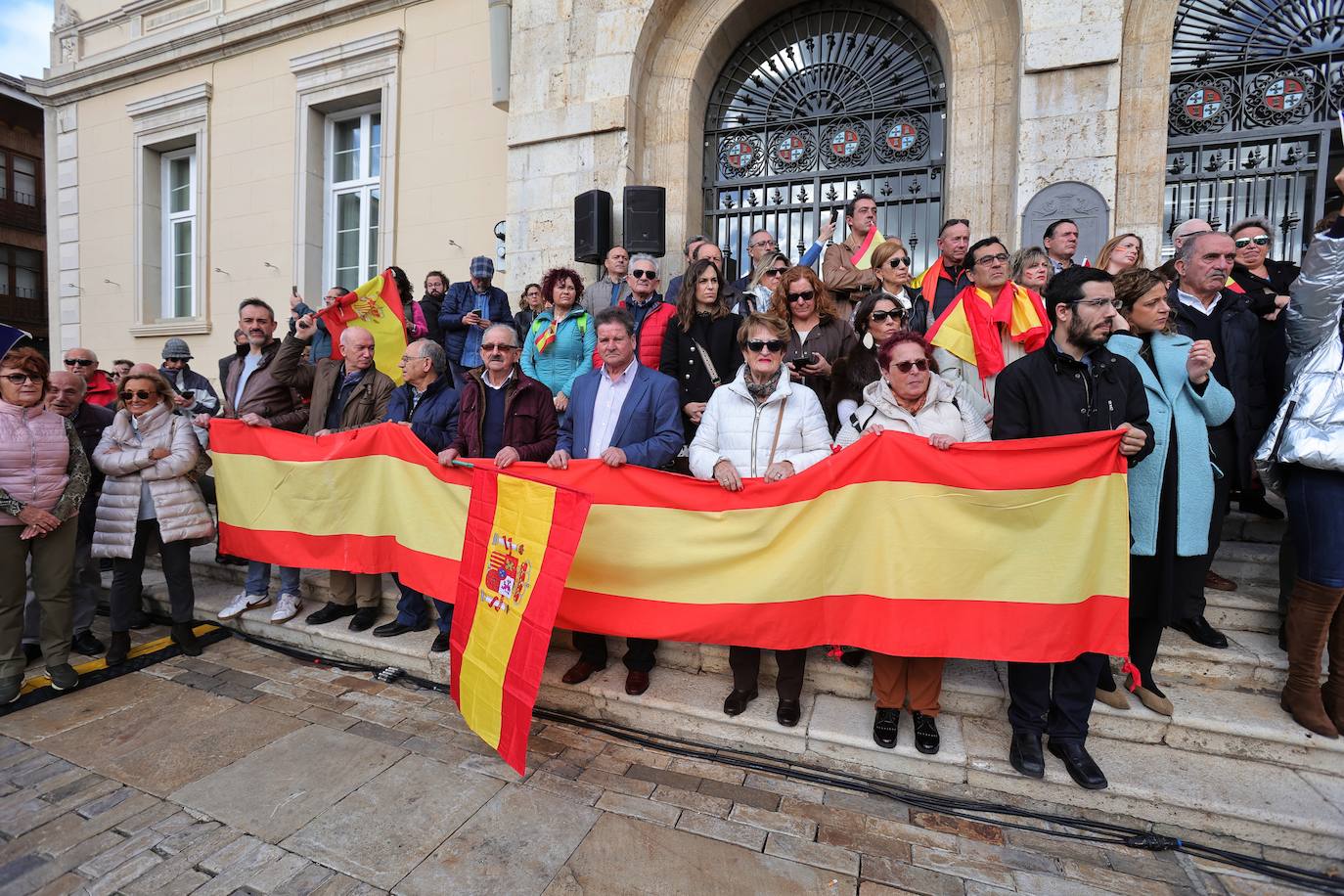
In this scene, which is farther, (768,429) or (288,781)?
(768,429)

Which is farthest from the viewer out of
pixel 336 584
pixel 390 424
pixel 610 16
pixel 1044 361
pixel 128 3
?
pixel 128 3

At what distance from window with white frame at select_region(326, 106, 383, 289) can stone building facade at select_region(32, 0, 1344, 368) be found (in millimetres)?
38

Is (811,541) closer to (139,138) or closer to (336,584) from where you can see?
(336,584)

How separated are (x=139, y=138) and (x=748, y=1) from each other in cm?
1147

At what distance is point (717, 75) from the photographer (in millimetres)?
7539

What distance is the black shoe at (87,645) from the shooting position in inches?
169

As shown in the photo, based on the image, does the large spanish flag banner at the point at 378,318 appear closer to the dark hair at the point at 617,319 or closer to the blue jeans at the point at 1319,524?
the dark hair at the point at 617,319

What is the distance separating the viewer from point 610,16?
22.6ft

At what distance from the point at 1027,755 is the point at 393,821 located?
8.91 feet

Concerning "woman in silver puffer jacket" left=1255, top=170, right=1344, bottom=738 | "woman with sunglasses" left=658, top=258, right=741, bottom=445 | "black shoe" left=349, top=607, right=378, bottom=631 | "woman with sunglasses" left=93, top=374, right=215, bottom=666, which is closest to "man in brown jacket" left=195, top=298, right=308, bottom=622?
"woman with sunglasses" left=93, top=374, right=215, bottom=666

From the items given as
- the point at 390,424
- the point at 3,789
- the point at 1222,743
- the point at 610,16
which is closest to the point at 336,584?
the point at 390,424

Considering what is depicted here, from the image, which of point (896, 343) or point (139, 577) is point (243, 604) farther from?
point (896, 343)

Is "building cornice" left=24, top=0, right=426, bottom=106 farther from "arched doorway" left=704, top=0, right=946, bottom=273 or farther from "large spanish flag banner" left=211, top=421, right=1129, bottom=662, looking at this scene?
"large spanish flag banner" left=211, top=421, right=1129, bottom=662

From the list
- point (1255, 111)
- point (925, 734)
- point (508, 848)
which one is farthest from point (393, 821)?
point (1255, 111)
